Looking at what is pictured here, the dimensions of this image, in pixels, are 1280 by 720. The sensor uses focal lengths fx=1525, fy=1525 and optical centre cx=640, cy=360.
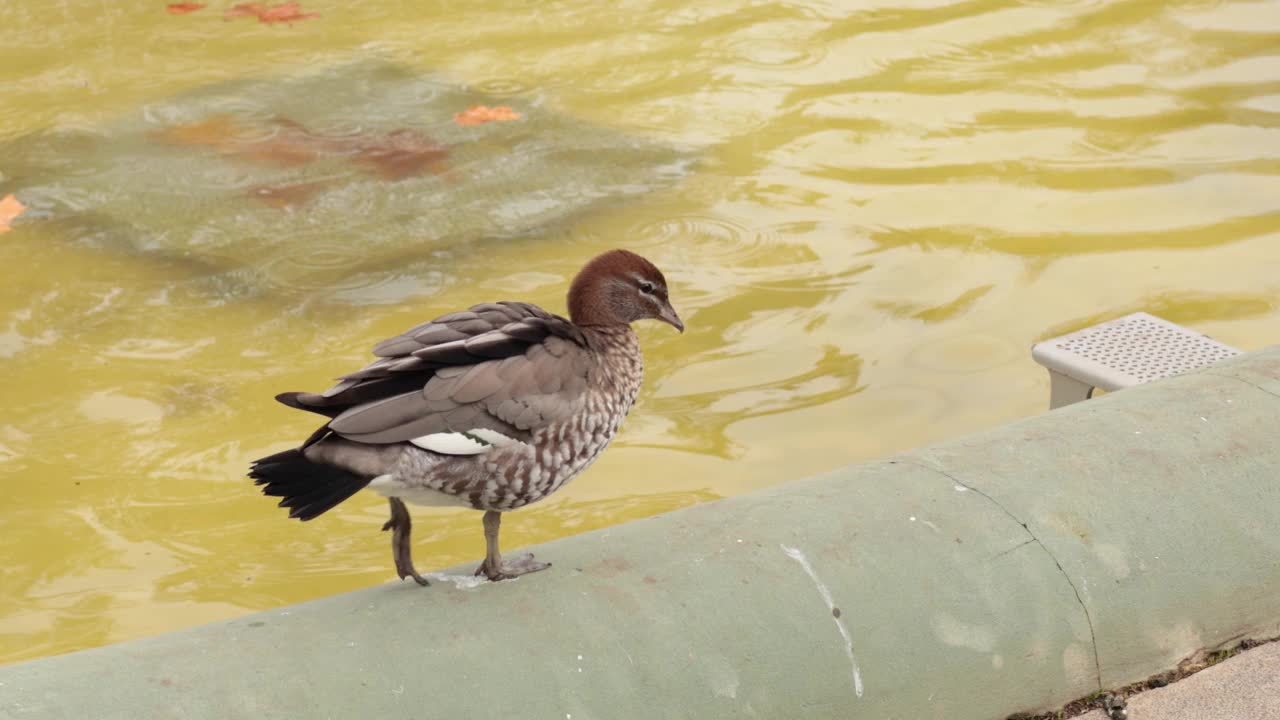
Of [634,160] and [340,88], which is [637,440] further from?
[340,88]

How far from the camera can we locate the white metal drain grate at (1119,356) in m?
4.40

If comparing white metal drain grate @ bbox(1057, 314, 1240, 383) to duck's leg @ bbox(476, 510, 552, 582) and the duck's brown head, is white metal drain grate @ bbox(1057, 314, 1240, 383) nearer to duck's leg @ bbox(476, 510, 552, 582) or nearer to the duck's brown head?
the duck's brown head

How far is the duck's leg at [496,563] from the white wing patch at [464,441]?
0.57 ft

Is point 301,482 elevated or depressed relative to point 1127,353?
elevated

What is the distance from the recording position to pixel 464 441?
2986 millimetres

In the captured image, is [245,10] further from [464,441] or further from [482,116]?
[464,441]

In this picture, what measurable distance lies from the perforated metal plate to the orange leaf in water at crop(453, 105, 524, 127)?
3.90 meters

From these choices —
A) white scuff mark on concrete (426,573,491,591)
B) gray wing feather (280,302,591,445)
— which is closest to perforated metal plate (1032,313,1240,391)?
gray wing feather (280,302,591,445)

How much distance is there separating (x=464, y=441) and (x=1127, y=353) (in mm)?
2386

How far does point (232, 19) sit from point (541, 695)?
24.0 feet

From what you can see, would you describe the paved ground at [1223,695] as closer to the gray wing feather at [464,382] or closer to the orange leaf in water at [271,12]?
the gray wing feather at [464,382]

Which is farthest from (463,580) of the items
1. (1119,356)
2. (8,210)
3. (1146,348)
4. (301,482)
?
(8,210)

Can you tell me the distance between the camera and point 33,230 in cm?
675

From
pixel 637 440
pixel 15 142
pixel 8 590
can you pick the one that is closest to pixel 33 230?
pixel 15 142
